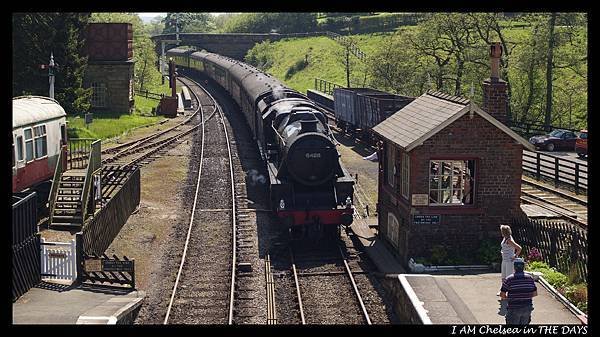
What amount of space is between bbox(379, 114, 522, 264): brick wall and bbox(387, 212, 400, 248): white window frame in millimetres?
796

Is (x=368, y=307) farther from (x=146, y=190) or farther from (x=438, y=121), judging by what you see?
(x=146, y=190)

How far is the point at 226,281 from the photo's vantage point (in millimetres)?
15898

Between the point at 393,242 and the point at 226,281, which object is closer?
the point at 226,281

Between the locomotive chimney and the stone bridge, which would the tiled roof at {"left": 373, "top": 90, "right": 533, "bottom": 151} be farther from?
the stone bridge

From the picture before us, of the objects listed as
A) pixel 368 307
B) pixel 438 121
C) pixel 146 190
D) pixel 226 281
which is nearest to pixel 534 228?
pixel 438 121

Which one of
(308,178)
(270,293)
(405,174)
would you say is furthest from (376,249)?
(270,293)

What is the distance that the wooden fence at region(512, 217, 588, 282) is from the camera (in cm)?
1427

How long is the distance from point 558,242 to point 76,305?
30.5ft

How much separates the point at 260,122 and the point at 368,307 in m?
12.4

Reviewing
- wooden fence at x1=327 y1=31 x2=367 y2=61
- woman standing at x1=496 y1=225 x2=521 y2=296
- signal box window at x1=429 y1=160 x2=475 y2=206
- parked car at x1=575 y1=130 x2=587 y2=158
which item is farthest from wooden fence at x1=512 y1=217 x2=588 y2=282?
wooden fence at x1=327 y1=31 x2=367 y2=61

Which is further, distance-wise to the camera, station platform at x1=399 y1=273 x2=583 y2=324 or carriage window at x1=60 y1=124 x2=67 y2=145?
carriage window at x1=60 y1=124 x2=67 y2=145

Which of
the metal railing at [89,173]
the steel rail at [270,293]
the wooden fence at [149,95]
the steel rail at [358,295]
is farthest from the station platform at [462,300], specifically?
the wooden fence at [149,95]

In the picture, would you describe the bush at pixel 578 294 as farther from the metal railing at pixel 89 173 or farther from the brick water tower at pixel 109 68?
the brick water tower at pixel 109 68

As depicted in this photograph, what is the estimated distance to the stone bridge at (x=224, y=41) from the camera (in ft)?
284
